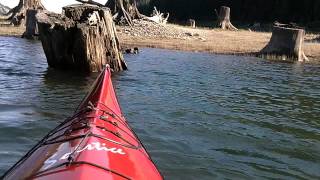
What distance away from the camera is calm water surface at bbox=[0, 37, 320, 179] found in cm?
855

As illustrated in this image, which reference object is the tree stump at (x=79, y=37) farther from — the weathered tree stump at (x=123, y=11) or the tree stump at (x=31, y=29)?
the weathered tree stump at (x=123, y=11)

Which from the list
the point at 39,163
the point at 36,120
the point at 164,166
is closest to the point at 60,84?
the point at 36,120

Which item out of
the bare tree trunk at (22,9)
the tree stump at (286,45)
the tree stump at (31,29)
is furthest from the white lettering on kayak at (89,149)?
the bare tree trunk at (22,9)

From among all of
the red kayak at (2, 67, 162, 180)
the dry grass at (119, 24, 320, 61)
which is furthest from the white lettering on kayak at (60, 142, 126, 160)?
the dry grass at (119, 24, 320, 61)

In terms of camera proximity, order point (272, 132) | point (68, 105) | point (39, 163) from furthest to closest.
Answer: point (68, 105) < point (272, 132) < point (39, 163)

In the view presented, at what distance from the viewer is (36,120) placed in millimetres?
10445

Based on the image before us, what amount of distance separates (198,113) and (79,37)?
5.77 meters

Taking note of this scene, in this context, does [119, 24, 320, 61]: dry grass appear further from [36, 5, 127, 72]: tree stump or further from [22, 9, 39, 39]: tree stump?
[36, 5, 127, 72]: tree stump

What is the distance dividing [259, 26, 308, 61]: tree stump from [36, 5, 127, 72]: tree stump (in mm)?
9839

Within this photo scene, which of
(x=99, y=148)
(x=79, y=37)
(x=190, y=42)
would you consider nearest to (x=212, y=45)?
(x=190, y=42)

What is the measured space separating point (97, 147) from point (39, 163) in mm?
590

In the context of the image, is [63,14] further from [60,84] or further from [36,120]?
[36,120]

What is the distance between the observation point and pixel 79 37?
53.7 feet

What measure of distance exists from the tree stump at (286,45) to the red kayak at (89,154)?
1820 cm
